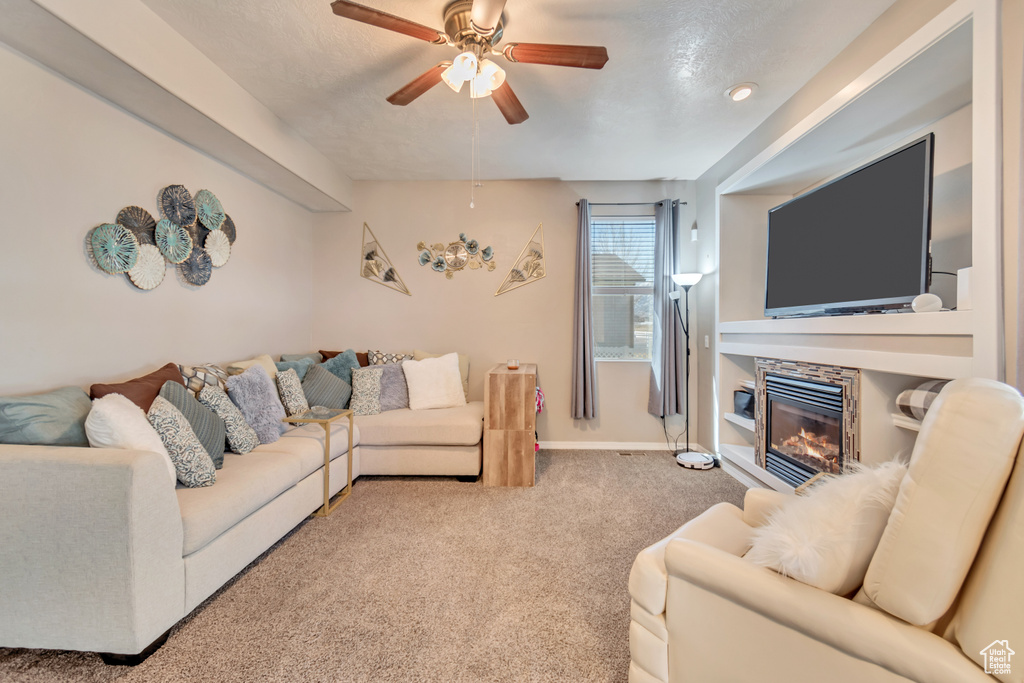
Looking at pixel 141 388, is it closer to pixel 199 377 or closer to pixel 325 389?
pixel 199 377

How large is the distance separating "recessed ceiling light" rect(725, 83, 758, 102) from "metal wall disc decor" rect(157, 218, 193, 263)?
11.2 ft

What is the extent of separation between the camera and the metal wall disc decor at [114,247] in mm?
2023

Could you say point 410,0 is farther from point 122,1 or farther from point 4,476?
point 4,476

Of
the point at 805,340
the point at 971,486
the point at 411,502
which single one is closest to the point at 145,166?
the point at 411,502

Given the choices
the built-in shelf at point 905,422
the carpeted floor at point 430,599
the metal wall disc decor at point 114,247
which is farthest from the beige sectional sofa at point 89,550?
the built-in shelf at point 905,422

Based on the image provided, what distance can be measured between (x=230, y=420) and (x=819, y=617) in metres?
2.56

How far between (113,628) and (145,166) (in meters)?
2.26

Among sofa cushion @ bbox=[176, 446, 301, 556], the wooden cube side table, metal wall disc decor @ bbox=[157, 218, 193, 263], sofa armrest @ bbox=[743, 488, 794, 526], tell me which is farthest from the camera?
the wooden cube side table

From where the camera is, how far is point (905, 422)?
188cm

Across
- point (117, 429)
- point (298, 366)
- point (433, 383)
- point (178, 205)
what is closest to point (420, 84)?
point (178, 205)

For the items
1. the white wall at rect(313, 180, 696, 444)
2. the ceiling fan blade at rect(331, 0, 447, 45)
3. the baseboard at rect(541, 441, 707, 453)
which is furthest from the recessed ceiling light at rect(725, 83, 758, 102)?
the baseboard at rect(541, 441, 707, 453)

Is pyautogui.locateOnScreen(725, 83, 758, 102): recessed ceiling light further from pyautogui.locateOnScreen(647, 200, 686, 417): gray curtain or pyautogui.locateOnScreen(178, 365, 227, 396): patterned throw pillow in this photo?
pyautogui.locateOnScreen(178, 365, 227, 396): patterned throw pillow

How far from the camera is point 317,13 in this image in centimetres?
184

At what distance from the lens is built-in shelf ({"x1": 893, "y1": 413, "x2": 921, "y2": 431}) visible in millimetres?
1833
